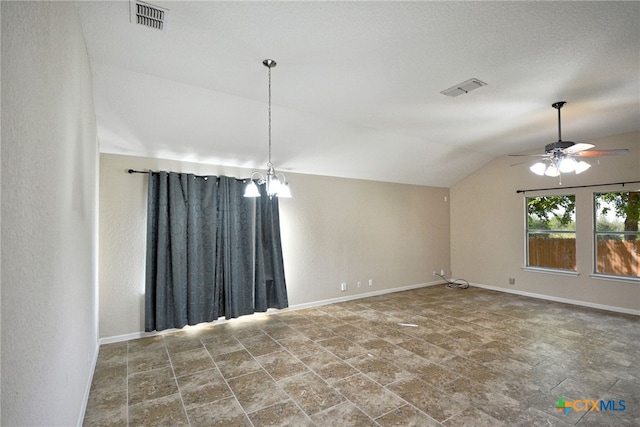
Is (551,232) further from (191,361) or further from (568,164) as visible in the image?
(191,361)

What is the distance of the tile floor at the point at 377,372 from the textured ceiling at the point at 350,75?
8.80 ft

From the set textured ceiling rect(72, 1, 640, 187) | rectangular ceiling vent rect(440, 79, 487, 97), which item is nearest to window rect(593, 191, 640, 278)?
textured ceiling rect(72, 1, 640, 187)

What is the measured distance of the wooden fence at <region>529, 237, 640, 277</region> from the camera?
5.13m

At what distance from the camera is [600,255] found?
5445mm

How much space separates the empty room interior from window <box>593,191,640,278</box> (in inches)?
1.4

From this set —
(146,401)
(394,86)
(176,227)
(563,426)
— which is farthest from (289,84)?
(563,426)

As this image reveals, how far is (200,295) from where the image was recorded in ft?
14.8

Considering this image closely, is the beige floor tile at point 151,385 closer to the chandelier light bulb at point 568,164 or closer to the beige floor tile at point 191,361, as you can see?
the beige floor tile at point 191,361

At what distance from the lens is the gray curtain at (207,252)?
4254mm

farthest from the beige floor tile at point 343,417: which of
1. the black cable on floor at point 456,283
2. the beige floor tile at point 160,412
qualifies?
the black cable on floor at point 456,283

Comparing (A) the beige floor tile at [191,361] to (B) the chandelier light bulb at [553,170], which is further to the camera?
(B) the chandelier light bulb at [553,170]

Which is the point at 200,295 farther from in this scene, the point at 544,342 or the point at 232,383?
the point at 544,342

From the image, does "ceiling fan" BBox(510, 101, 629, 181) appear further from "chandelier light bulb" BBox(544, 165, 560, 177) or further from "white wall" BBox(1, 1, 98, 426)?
"white wall" BBox(1, 1, 98, 426)

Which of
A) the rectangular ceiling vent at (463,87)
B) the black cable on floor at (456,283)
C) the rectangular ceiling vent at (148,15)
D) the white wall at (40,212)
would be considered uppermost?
the rectangular ceiling vent at (148,15)
